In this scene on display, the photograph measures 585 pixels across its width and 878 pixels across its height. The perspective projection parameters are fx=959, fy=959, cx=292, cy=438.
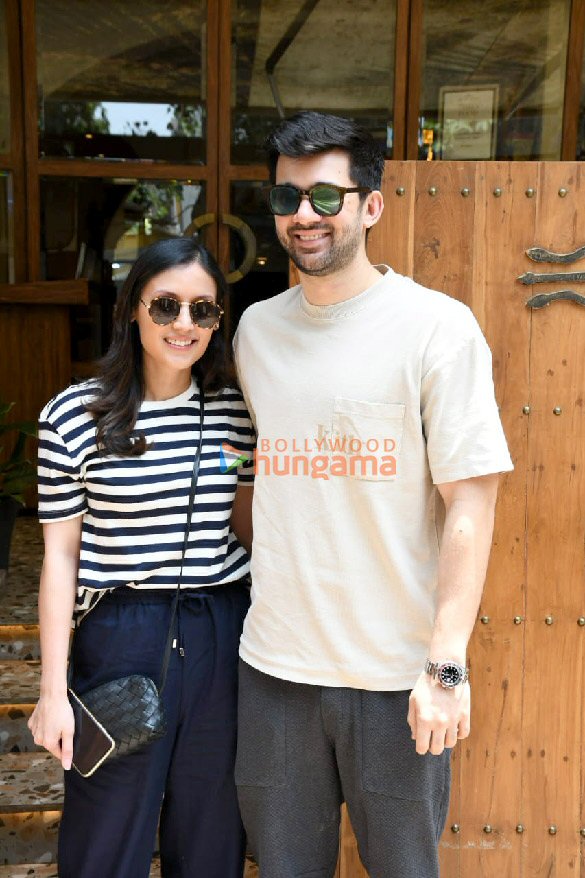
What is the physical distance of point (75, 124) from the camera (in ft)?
17.4

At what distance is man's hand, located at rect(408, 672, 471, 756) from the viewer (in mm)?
1739

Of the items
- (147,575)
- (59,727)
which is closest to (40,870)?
(59,727)

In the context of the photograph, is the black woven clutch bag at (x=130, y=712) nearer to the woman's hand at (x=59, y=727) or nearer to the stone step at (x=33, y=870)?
the woman's hand at (x=59, y=727)

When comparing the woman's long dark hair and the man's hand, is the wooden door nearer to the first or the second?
the woman's long dark hair

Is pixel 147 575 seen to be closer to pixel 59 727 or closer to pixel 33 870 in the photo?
pixel 59 727

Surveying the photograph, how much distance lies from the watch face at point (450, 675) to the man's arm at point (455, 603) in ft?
0.03

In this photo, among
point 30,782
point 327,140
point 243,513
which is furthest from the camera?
point 30,782

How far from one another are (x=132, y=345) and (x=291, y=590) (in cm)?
63

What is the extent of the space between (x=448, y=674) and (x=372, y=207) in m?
0.93

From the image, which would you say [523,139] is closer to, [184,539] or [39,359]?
[39,359]

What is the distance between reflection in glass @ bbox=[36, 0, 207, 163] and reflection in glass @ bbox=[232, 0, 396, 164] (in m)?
0.23

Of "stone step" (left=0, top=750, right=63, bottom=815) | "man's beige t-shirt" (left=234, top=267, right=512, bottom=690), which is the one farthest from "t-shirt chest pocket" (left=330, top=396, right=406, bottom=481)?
"stone step" (left=0, top=750, right=63, bottom=815)

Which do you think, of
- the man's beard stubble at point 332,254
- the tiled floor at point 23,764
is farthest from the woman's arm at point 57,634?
the tiled floor at point 23,764

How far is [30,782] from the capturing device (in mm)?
3176
